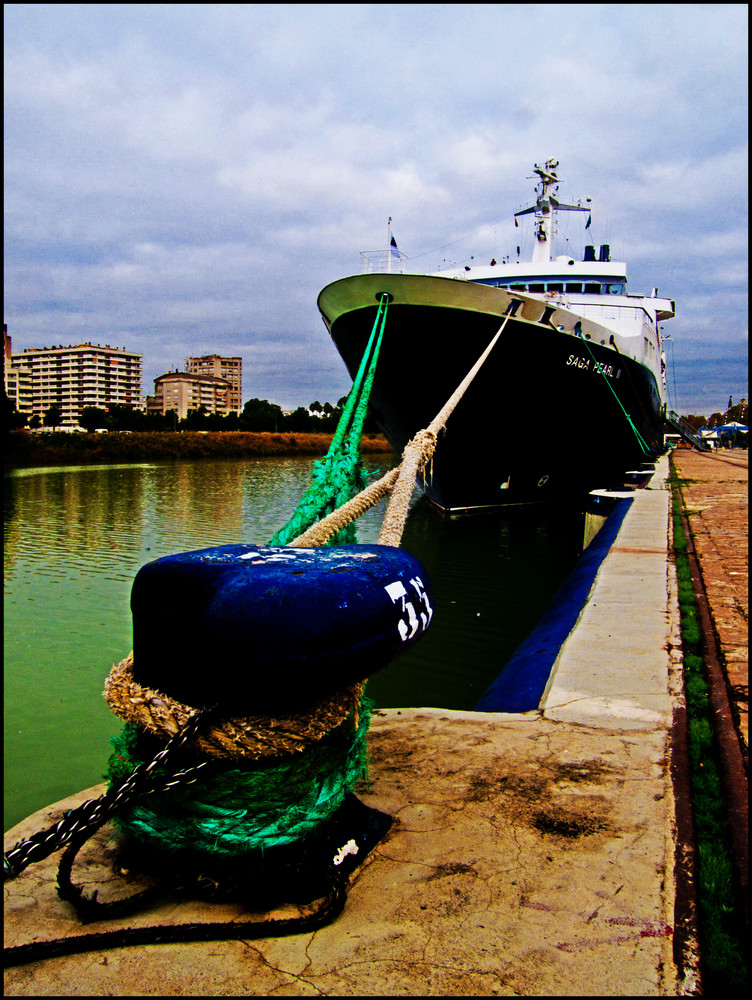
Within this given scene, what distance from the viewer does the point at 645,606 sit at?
575cm

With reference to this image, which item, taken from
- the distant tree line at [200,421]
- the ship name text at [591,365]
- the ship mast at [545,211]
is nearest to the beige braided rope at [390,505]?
the ship name text at [591,365]

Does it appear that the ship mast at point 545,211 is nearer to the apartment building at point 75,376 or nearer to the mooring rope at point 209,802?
the mooring rope at point 209,802

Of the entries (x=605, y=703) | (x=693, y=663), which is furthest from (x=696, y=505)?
(x=605, y=703)

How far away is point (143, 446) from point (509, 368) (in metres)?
44.2

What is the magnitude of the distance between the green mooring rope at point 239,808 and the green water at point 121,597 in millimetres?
2644

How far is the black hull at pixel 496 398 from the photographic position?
13.3 metres

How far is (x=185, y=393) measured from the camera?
170500 millimetres

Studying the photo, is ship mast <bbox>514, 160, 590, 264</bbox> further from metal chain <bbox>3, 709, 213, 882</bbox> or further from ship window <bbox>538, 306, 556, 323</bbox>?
metal chain <bbox>3, 709, 213, 882</bbox>

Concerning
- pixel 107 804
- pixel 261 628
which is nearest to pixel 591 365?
pixel 261 628

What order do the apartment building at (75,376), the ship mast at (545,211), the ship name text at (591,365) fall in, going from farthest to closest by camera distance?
the apartment building at (75,376), the ship mast at (545,211), the ship name text at (591,365)

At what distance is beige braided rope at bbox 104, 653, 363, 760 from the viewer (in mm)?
1944

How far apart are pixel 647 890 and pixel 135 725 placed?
1.57 meters

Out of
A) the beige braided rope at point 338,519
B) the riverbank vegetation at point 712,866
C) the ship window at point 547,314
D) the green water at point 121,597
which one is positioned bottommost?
the green water at point 121,597

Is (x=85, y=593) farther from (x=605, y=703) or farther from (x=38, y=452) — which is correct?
(x=38, y=452)
